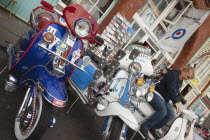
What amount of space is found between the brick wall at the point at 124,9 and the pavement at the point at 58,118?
320 centimetres

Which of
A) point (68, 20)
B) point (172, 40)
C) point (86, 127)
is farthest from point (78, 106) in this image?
point (172, 40)

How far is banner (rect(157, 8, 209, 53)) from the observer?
7.75 metres

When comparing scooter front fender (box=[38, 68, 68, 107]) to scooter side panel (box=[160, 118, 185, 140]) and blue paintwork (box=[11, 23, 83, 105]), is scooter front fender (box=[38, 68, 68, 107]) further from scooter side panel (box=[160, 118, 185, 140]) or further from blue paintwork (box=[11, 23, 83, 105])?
scooter side panel (box=[160, 118, 185, 140])

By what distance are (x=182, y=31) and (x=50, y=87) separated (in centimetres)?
704

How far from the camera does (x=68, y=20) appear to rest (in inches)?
87.4

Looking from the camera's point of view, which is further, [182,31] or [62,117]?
[182,31]

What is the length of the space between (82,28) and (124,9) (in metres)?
5.07

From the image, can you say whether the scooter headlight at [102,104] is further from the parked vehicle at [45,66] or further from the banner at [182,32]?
the banner at [182,32]

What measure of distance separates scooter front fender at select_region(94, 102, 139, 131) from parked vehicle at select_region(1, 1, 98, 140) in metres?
0.71

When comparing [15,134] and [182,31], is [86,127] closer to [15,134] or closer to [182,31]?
[15,134]

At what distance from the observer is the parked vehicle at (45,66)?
2.03 meters

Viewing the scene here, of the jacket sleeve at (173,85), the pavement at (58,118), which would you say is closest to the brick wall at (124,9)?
the pavement at (58,118)

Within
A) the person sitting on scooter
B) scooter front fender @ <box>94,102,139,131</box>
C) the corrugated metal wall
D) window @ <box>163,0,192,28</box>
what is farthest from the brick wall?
scooter front fender @ <box>94,102,139,131</box>

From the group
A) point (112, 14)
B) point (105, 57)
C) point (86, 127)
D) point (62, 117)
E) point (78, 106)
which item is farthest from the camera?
point (112, 14)
